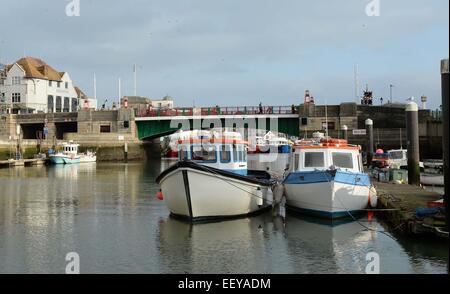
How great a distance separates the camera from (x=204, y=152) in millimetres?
22203

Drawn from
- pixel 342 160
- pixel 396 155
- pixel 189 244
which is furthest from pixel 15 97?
pixel 189 244

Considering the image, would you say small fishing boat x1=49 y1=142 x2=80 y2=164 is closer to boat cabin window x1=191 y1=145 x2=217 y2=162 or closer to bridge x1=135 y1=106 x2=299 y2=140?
bridge x1=135 y1=106 x2=299 y2=140

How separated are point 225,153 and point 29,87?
8423cm

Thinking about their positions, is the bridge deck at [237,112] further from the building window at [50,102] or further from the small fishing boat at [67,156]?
the building window at [50,102]

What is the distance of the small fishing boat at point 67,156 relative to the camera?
68562mm

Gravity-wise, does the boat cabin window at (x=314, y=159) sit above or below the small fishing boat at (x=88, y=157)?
above

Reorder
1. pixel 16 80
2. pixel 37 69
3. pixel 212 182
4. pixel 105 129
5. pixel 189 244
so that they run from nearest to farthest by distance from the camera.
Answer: pixel 189 244 < pixel 212 182 < pixel 105 129 < pixel 16 80 < pixel 37 69

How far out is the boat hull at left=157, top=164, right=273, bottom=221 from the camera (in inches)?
784

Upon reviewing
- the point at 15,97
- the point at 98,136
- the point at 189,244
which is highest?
the point at 15,97

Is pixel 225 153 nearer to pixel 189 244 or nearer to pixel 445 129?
pixel 189 244

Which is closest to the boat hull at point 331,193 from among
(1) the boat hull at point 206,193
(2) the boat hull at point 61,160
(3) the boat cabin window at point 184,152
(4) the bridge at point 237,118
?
(1) the boat hull at point 206,193

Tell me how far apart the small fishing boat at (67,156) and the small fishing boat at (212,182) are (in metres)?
49.8

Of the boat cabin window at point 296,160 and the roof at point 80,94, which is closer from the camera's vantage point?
the boat cabin window at point 296,160
